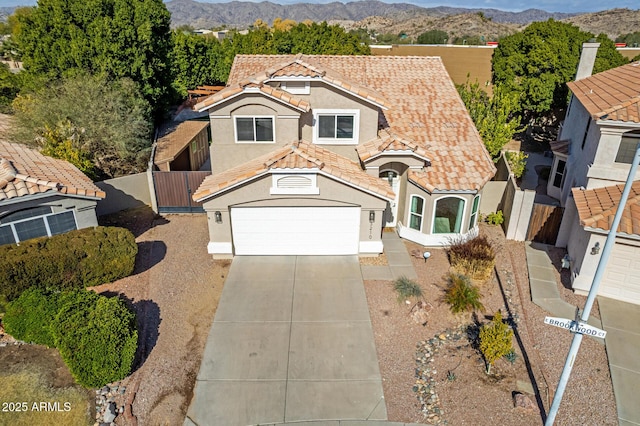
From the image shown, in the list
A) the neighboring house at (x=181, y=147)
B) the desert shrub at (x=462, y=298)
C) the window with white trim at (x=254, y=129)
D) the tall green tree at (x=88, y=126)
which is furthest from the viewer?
the neighboring house at (x=181, y=147)

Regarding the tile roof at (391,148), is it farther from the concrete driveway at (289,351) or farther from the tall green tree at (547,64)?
the tall green tree at (547,64)

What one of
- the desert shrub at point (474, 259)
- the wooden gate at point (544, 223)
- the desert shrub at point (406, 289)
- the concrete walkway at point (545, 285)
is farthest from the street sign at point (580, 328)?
the wooden gate at point (544, 223)

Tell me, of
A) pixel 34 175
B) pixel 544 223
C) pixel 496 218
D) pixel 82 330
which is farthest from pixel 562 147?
pixel 34 175

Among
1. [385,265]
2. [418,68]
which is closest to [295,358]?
[385,265]

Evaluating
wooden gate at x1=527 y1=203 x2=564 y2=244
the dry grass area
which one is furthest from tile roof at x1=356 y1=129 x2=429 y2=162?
the dry grass area

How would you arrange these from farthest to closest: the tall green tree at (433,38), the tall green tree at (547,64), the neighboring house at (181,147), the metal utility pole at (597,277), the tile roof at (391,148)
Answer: the tall green tree at (433,38), the tall green tree at (547,64), the neighboring house at (181,147), the tile roof at (391,148), the metal utility pole at (597,277)

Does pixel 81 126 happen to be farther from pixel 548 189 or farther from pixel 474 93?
pixel 548 189
